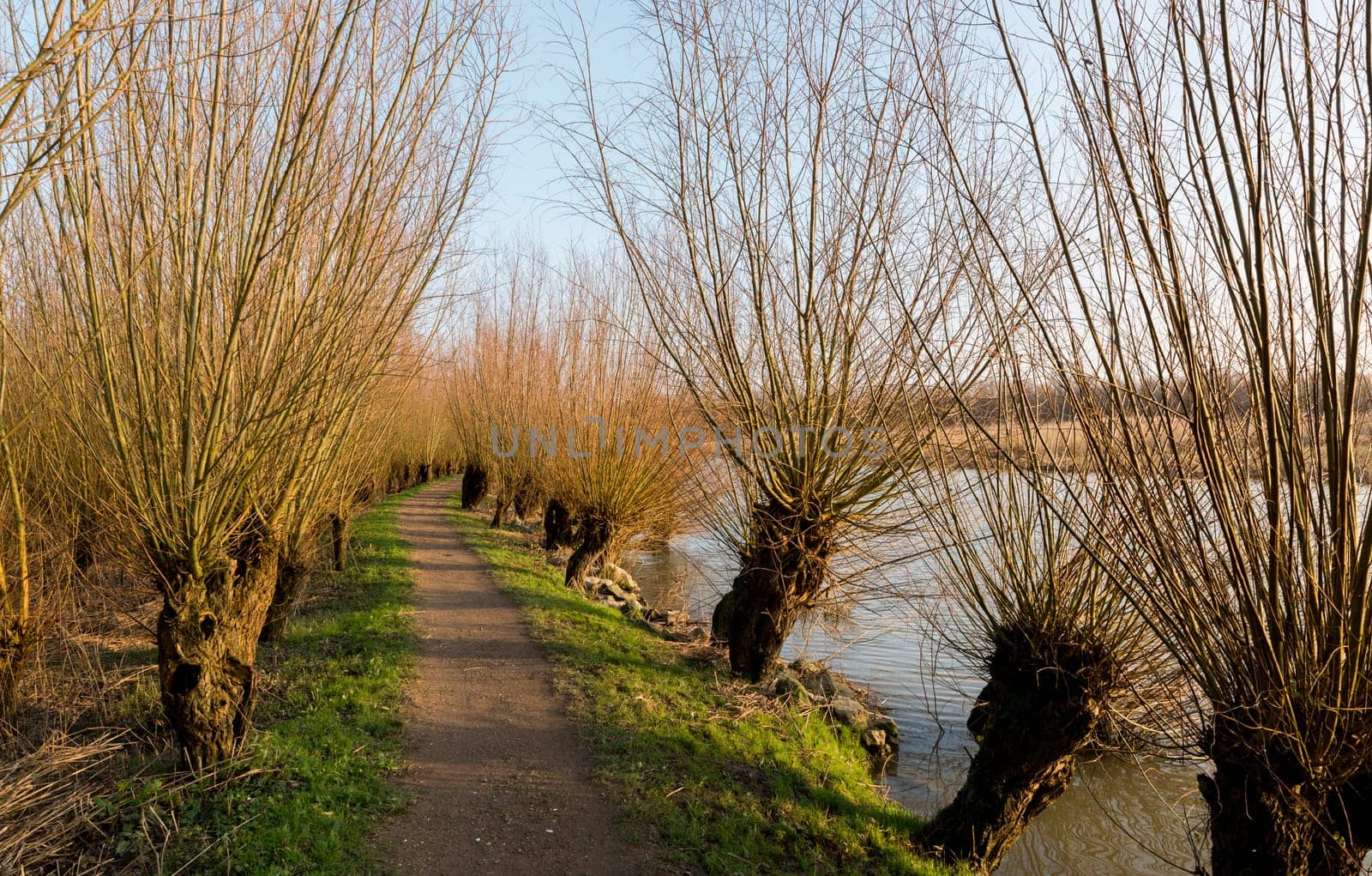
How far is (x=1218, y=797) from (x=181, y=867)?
185 inches

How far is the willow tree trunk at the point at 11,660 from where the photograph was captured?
16.5ft

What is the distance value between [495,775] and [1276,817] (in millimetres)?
4278

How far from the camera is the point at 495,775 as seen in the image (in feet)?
18.0

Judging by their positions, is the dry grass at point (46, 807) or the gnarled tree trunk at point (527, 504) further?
the gnarled tree trunk at point (527, 504)

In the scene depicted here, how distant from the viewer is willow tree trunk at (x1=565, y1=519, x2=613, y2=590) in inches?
475

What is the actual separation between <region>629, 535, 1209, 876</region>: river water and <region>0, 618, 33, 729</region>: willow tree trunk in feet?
17.9

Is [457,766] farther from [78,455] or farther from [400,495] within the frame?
[400,495]

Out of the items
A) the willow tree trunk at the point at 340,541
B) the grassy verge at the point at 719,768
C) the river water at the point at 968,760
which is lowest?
the river water at the point at 968,760

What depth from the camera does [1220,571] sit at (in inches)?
122

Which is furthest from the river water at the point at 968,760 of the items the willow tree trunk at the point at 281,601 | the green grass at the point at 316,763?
the willow tree trunk at the point at 281,601

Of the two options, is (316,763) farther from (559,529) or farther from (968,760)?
(559,529)

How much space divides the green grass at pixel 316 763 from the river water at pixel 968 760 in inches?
135

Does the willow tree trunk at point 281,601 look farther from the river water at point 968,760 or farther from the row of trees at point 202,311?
the river water at point 968,760

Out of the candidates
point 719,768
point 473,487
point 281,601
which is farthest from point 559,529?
point 719,768
